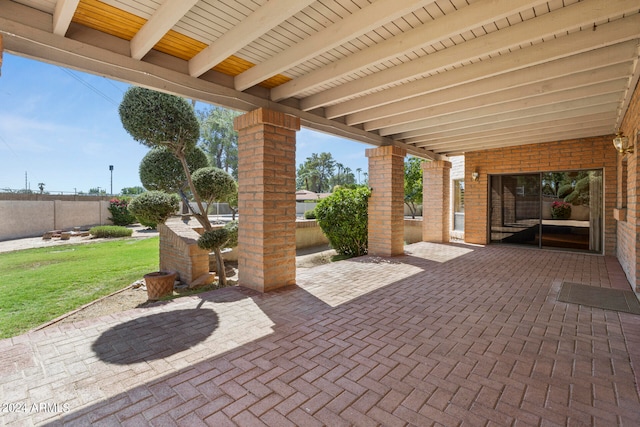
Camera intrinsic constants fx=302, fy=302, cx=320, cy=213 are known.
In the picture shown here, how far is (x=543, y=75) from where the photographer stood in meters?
3.63

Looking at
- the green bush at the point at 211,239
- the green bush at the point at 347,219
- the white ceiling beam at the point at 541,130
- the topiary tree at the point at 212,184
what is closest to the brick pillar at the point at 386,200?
the green bush at the point at 347,219

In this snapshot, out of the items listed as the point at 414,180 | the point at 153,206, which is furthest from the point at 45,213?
the point at 414,180

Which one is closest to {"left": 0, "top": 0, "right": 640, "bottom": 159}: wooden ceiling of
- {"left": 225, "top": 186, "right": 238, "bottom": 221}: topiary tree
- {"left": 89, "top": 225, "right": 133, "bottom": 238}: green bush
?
{"left": 225, "top": 186, "right": 238, "bottom": 221}: topiary tree

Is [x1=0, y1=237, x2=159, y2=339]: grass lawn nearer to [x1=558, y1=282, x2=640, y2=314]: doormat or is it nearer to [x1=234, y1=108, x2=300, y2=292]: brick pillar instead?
[x1=234, y1=108, x2=300, y2=292]: brick pillar

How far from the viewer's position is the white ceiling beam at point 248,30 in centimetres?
242

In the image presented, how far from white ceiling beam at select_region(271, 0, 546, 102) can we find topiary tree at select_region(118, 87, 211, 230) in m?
1.92

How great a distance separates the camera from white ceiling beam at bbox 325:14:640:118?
9.20 feet

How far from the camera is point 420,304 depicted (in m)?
3.73

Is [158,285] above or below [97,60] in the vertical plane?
below

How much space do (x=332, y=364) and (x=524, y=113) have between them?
5379 mm

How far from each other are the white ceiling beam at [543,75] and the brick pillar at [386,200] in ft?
Result: 5.81

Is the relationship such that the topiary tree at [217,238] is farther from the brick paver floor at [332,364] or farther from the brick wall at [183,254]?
the brick paver floor at [332,364]

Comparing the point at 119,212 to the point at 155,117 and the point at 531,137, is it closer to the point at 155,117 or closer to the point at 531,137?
the point at 155,117

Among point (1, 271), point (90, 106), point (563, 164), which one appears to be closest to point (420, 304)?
point (563, 164)
